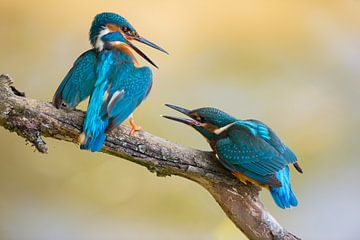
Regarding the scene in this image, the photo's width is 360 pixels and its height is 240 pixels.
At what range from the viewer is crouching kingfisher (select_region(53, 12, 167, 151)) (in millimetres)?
1396

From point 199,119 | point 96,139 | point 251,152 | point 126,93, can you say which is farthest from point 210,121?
point 96,139

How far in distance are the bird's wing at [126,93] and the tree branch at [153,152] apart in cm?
6

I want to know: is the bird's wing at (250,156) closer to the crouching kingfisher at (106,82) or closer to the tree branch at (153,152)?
the tree branch at (153,152)

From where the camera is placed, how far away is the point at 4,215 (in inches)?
99.7

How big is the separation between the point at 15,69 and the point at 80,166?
487 millimetres

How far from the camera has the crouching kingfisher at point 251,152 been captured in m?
1.48

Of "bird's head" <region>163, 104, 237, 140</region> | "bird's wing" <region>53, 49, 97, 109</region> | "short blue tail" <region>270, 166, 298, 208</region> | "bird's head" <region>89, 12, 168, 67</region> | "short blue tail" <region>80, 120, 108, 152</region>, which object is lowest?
"short blue tail" <region>270, 166, 298, 208</region>

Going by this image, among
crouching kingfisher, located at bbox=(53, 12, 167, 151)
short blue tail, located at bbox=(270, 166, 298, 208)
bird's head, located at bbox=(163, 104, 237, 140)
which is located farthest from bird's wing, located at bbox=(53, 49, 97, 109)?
short blue tail, located at bbox=(270, 166, 298, 208)

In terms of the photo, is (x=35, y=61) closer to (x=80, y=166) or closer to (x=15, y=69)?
(x=15, y=69)

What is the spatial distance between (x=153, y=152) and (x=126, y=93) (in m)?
0.16

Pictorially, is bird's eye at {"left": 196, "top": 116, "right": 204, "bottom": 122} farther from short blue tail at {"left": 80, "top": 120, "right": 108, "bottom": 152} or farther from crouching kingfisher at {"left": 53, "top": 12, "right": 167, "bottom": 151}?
short blue tail at {"left": 80, "top": 120, "right": 108, "bottom": 152}

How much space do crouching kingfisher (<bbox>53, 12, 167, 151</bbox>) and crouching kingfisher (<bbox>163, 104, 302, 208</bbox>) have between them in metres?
0.21

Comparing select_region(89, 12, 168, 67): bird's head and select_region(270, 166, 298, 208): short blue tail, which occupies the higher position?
select_region(89, 12, 168, 67): bird's head

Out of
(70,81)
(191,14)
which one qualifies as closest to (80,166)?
(191,14)
